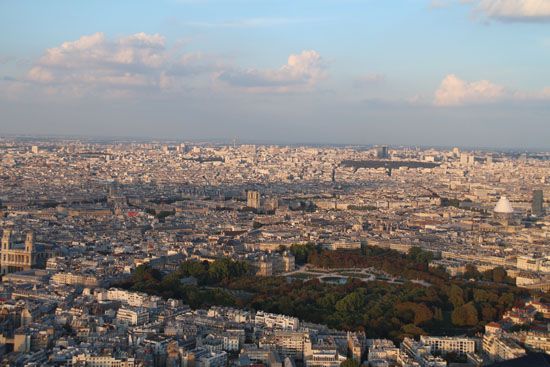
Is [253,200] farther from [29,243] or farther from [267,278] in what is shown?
[267,278]

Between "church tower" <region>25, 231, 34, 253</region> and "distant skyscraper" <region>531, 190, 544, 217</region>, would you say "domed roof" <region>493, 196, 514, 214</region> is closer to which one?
"distant skyscraper" <region>531, 190, 544, 217</region>

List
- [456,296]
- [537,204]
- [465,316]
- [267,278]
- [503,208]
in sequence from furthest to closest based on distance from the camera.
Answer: [537,204] → [503,208] → [267,278] → [456,296] → [465,316]

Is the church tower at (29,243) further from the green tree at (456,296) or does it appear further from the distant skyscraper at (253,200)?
the distant skyscraper at (253,200)

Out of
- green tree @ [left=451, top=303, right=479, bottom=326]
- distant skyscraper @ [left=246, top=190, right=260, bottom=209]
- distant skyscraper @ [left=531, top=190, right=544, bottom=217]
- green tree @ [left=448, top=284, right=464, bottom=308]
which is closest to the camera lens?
green tree @ [left=451, top=303, right=479, bottom=326]

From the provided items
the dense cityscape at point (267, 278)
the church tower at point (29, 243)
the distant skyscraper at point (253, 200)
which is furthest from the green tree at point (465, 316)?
the distant skyscraper at point (253, 200)

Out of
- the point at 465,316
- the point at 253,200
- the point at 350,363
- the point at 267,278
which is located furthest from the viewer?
the point at 253,200

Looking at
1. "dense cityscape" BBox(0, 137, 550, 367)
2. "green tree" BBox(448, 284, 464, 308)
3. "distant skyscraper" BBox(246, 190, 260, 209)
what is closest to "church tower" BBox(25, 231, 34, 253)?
"dense cityscape" BBox(0, 137, 550, 367)

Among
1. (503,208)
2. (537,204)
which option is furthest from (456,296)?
(537,204)

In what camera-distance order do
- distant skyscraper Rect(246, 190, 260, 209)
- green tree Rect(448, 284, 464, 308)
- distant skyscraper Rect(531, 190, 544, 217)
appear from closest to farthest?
green tree Rect(448, 284, 464, 308) < distant skyscraper Rect(531, 190, 544, 217) < distant skyscraper Rect(246, 190, 260, 209)

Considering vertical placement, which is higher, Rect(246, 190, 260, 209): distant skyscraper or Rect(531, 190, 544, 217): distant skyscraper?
Rect(531, 190, 544, 217): distant skyscraper
